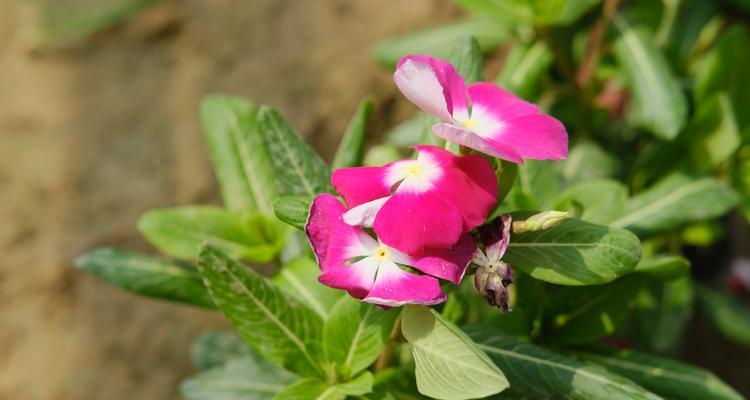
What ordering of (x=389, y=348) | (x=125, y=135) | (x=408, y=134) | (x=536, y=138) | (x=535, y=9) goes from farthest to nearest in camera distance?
(x=125, y=135) → (x=408, y=134) → (x=535, y=9) → (x=389, y=348) → (x=536, y=138)

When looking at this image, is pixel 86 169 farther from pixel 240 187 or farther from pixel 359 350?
pixel 359 350

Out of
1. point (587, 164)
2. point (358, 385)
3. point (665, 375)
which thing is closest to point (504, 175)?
point (358, 385)

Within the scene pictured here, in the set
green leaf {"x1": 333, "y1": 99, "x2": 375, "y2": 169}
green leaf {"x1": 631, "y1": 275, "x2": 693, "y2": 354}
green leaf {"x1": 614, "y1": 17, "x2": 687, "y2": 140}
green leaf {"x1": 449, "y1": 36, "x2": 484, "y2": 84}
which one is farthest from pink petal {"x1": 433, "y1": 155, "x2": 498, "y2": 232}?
green leaf {"x1": 631, "y1": 275, "x2": 693, "y2": 354}

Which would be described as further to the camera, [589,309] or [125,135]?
[125,135]

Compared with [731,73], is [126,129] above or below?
above

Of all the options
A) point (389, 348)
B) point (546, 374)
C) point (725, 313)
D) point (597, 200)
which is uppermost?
point (597, 200)

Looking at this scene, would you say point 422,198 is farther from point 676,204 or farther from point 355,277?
point 676,204
